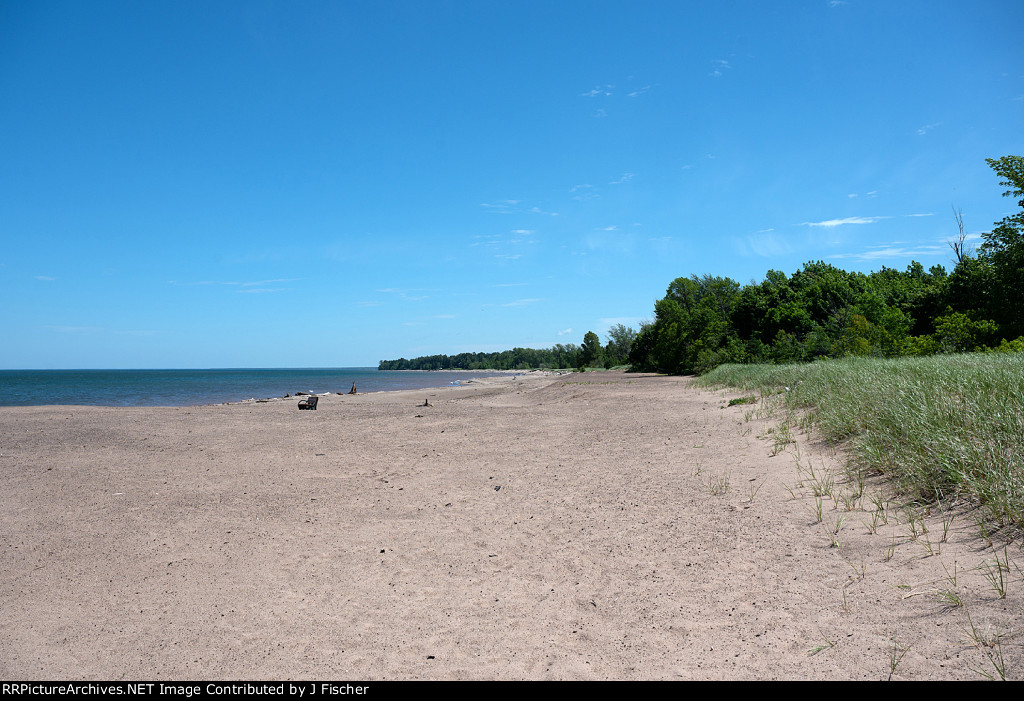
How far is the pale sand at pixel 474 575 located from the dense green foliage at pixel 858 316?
19592mm

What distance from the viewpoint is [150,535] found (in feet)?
18.6

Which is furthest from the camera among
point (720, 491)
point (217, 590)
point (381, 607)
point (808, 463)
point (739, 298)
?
point (739, 298)

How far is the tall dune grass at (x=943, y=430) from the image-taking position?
4.71m

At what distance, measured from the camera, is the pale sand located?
3232mm

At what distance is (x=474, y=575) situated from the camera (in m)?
4.68

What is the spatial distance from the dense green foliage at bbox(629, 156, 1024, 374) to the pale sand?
19.6 meters

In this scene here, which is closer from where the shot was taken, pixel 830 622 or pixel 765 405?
pixel 830 622

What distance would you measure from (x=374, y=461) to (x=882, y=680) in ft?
26.9

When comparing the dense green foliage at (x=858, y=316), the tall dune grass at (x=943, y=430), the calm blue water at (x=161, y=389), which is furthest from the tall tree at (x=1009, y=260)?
the calm blue water at (x=161, y=389)

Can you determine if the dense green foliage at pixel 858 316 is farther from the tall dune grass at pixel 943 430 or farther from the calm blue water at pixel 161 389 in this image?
the calm blue water at pixel 161 389

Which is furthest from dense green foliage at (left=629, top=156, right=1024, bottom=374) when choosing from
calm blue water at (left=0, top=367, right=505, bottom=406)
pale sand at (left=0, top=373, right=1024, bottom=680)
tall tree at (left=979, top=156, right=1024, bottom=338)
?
calm blue water at (left=0, top=367, right=505, bottom=406)

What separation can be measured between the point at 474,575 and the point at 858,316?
128ft

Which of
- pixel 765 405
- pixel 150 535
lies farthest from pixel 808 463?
pixel 150 535

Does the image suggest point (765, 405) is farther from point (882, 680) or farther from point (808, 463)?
point (882, 680)
